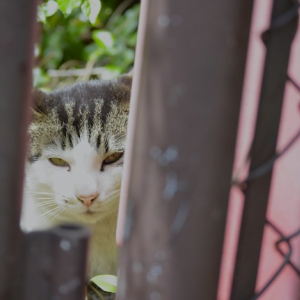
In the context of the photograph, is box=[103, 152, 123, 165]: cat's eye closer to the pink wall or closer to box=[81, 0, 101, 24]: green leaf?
box=[81, 0, 101, 24]: green leaf

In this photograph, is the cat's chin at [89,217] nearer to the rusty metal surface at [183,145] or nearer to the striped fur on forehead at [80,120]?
the striped fur on forehead at [80,120]

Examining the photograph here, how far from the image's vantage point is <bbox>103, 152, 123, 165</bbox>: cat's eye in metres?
1.58

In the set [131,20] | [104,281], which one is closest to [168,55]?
[104,281]

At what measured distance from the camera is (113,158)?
5.23ft

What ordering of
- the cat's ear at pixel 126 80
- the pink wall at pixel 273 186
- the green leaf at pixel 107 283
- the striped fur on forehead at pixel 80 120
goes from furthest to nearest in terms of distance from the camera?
the cat's ear at pixel 126 80 < the striped fur on forehead at pixel 80 120 < the green leaf at pixel 107 283 < the pink wall at pixel 273 186

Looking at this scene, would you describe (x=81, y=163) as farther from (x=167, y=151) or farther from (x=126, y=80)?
(x=167, y=151)

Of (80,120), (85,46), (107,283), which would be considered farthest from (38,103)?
(85,46)

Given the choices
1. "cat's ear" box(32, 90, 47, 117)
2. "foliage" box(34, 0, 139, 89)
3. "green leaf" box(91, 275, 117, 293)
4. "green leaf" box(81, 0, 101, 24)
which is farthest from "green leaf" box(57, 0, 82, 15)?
"foliage" box(34, 0, 139, 89)

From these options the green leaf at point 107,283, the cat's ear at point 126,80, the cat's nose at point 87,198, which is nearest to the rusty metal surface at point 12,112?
the green leaf at point 107,283

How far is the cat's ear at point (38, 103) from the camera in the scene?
1.62 meters

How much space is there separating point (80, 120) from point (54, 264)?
887mm

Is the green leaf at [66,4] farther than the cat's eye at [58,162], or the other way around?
the cat's eye at [58,162]

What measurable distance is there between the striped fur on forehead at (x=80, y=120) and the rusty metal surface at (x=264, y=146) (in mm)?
780

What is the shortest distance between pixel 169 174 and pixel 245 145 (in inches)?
5.9
